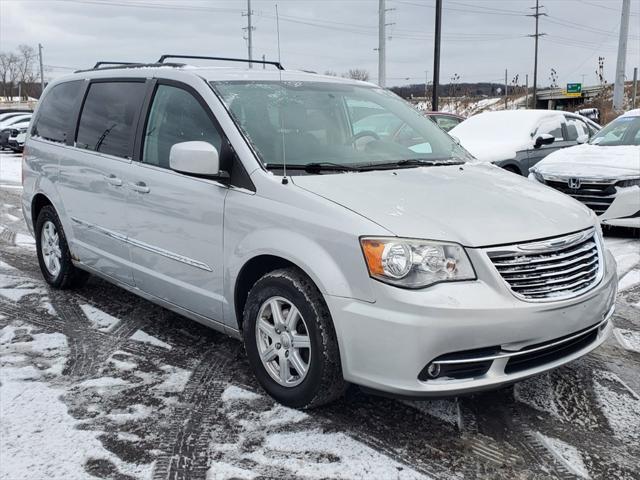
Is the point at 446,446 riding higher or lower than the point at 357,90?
lower

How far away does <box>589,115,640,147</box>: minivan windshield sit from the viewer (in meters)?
8.45

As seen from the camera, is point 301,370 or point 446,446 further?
point 301,370

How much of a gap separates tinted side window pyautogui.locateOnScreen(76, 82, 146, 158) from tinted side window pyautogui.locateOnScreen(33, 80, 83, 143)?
10.2 inches

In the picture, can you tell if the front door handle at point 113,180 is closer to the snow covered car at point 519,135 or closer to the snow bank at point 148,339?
the snow bank at point 148,339

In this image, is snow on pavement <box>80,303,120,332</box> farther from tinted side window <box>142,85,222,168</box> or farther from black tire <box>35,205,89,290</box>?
tinted side window <box>142,85,222,168</box>

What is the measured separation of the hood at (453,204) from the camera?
294cm

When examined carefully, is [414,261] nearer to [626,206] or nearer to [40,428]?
[40,428]

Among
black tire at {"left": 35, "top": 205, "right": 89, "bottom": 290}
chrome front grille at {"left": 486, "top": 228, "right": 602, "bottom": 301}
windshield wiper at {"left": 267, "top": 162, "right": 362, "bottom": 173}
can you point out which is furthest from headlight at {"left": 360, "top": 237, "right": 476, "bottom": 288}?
black tire at {"left": 35, "top": 205, "right": 89, "bottom": 290}

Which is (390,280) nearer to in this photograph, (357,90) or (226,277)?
(226,277)

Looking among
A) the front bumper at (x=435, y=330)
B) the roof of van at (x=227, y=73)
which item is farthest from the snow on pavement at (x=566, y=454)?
the roof of van at (x=227, y=73)

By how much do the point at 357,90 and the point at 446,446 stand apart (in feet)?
8.48

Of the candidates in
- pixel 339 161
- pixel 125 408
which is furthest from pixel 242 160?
pixel 125 408

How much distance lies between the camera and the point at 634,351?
4180 millimetres

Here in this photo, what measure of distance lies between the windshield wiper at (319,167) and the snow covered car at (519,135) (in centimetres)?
627
